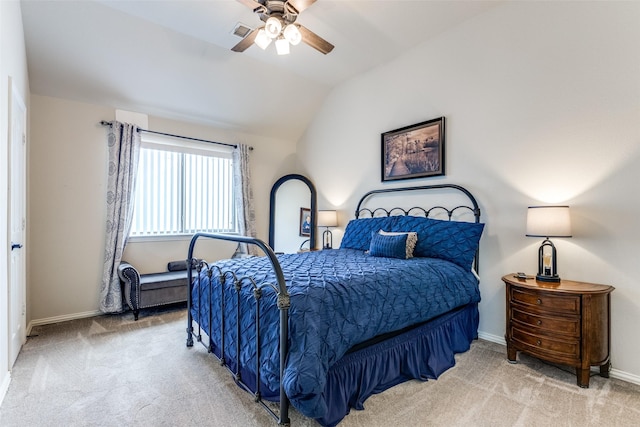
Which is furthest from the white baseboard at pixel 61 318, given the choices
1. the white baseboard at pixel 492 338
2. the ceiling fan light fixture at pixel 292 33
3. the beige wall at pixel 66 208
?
the white baseboard at pixel 492 338

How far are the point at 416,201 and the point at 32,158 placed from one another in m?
4.24

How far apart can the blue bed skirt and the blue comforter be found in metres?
0.13

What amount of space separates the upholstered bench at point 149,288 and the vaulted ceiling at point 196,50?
208cm

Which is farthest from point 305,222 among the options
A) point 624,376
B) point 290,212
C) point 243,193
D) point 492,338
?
point 624,376

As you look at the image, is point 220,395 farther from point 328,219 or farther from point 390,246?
point 328,219

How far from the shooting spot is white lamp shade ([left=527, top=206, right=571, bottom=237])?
7.51 feet

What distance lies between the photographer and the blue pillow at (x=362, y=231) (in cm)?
357

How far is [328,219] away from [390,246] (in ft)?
5.32

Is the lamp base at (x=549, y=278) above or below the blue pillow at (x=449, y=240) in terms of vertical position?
below

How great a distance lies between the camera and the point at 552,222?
231 cm

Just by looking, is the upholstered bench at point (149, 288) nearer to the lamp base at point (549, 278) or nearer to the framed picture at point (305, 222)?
the framed picture at point (305, 222)

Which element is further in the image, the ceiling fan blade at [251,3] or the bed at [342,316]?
the ceiling fan blade at [251,3]

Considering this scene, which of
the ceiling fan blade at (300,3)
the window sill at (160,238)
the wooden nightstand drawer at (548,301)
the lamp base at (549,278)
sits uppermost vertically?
the ceiling fan blade at (300,3)

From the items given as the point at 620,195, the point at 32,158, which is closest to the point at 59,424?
the point at 32,158
